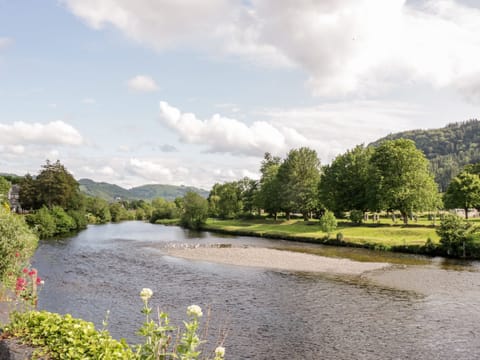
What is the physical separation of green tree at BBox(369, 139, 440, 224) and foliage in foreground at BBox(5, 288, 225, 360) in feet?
220

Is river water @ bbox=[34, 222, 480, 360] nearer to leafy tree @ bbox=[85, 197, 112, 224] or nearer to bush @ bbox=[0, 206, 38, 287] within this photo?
bush @ bbox=[0, 206, 38, 287]

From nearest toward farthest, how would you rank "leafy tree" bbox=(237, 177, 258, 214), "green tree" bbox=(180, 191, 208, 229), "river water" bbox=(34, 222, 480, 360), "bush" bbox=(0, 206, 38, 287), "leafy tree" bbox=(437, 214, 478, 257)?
"bush" bbox=(0, 206, 38, 287)
"river water" bbox=(34, 222, 480, 360)
"leafy tree" bbox=(437, 214, 478, 257)
"green tree" bbox=(180, 191, 208, 229)
"leafy tree" bbox=(237, 177, 258, 214)

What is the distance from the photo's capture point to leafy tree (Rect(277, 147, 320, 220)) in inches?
3558

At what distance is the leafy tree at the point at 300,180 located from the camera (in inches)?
3558

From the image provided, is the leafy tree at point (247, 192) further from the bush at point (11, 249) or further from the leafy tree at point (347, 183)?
the bush at point (11, 249)

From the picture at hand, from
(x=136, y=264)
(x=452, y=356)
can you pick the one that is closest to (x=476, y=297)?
(x=452, y=356)

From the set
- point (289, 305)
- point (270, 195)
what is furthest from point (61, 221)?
point (289, 305)

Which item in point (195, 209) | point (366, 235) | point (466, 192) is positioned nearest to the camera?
point (366, 235)

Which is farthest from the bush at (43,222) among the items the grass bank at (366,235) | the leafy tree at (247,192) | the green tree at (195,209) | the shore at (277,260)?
the leafy tree at (247,192)

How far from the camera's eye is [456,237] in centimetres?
4919

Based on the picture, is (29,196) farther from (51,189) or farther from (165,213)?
(165,213)

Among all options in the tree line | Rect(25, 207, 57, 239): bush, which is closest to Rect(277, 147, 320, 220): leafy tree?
the tree line

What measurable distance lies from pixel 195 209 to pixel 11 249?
93.8 m

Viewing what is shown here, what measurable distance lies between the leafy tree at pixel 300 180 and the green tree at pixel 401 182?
59.3ft
